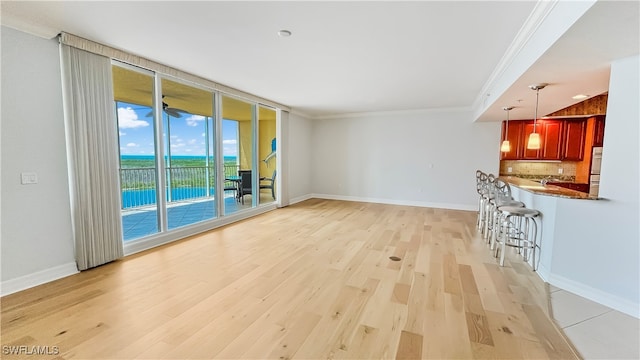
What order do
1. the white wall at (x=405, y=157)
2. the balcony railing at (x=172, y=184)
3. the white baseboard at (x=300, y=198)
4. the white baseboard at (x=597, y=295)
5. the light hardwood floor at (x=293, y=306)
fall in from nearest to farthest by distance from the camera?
the light hardwood floor at (x=293, y=306) → the white baseboard at (x=597, y=295) → the balcony railing at (x=172, y=184) → the white wall at (x=405, y=157) → the white baseboard at (x=300, y=198)

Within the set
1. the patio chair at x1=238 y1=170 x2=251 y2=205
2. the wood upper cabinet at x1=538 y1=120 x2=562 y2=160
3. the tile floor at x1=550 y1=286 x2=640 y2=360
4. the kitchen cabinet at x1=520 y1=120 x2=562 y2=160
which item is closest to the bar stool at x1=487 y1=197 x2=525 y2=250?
the tile floor at x1=550 y1=286 x2=640 y2=360

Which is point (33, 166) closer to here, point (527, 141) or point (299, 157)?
point (299, 157)

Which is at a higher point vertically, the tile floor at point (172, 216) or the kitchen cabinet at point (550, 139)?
the kitchen cabinet at point (550, 139)

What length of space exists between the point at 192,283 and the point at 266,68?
2.94m

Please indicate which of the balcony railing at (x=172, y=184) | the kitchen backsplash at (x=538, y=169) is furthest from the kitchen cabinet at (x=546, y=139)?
the balcony railing at (x=172, y=184)

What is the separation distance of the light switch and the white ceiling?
1399mm

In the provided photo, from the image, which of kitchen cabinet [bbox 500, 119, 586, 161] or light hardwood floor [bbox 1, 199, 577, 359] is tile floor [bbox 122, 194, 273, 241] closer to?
light hardwood floor [bbox 1, 199, 577, 359]

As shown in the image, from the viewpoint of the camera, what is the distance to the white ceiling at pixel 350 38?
7.19 feet

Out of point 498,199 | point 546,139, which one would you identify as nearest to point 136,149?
point 498,199

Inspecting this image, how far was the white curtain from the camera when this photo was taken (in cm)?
294

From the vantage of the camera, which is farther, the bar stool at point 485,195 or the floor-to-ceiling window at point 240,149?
the floor-to-ceiling window at point 240,149

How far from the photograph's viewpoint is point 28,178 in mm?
2660

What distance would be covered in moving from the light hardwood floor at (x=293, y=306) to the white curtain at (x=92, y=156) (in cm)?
30

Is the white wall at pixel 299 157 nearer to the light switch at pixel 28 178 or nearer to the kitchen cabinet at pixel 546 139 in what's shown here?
the light switch at pixel 28 178
